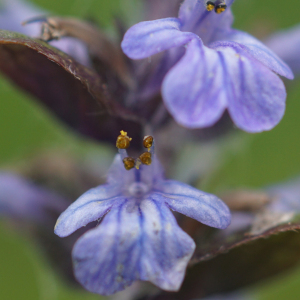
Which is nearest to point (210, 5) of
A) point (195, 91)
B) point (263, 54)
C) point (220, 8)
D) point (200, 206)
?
point (220, 8)

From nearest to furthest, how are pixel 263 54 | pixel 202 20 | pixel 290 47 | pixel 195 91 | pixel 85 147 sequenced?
pixel 195 91 → pixel 263 54 → pixel 202 20 → pixel 290 47 → pixel 85 147

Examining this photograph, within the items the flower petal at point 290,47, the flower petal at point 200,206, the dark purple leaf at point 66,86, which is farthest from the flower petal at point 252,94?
the flower petal at point 290,47

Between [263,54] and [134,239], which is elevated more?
[263,54]

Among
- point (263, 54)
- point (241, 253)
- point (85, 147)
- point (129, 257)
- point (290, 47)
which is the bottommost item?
point (129, 257)

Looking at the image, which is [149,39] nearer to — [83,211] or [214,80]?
[214,80]

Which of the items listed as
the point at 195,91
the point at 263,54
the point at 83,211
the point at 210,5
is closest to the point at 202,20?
the point at 210,5

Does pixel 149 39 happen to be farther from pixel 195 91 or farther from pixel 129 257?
pixel 129 257

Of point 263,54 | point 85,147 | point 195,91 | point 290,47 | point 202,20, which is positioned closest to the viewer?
point 195,91

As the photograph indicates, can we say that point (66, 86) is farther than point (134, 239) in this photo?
Yes

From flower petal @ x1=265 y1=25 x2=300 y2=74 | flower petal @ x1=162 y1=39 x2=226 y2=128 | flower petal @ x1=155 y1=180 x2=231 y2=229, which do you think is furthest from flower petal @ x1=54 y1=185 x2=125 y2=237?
flower petal @ x1=265 y1=25 x2=300 y2=74
